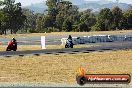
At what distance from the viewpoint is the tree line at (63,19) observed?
95062 millimetres

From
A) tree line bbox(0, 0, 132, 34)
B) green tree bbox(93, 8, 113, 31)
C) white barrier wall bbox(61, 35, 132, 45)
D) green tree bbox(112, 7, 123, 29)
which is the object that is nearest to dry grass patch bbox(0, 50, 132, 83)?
white barrier wall bbox(61, 35, 132, 45)

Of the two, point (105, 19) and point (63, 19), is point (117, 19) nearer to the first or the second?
point (105, 19)

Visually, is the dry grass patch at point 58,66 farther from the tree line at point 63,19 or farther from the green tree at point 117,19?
the green tree at point 117,19

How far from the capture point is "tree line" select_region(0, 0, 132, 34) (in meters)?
95.1

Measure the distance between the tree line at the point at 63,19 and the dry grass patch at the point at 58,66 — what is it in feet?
204

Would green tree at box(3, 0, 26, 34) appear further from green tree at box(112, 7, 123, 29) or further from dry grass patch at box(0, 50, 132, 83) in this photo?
dry grass patch at box(0, 50, 132, 83)

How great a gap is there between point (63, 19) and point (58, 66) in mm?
97357

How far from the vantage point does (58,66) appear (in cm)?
2269

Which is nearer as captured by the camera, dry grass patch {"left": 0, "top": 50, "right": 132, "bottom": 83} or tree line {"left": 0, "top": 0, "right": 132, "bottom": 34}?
dry grass patch {"left": 0, "top": 50, "right": 132, "bottom": 83}

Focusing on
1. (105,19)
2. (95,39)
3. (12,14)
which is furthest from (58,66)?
(12,14)

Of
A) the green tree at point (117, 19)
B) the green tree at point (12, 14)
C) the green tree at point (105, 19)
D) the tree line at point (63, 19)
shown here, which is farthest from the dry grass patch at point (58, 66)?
the green tree at point (12, 14)

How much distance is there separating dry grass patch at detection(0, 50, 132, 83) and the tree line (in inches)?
2450

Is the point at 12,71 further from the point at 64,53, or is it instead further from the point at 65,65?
the point at 64,53

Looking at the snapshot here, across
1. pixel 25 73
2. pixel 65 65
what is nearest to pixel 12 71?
pixel 25 73
